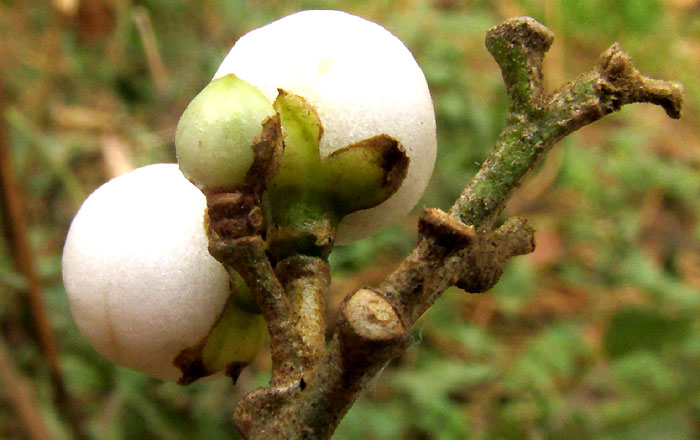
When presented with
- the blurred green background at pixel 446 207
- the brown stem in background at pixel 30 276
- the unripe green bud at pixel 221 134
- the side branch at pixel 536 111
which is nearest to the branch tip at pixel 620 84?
the side branch at pixel 536 111

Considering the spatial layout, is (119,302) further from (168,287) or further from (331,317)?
(331,317)

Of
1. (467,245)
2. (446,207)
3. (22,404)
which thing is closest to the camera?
(467,245)

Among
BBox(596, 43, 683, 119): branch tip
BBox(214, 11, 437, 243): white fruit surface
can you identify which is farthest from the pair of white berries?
BBox(596, 43, 683, 119): branch tip

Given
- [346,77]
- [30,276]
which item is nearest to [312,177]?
[346,77]

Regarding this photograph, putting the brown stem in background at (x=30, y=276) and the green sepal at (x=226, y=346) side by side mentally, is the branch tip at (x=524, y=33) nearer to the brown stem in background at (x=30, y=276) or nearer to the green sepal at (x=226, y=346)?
the green sepal at (x=226, y=346)

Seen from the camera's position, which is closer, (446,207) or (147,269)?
(147,269)

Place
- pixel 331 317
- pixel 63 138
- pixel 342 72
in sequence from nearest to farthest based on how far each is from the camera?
pixel 342 72 < pixel 331 317 < pixel 63 138

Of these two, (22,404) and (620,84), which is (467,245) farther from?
(22,404)

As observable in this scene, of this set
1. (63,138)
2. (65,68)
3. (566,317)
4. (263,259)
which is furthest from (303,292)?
(65,68)
